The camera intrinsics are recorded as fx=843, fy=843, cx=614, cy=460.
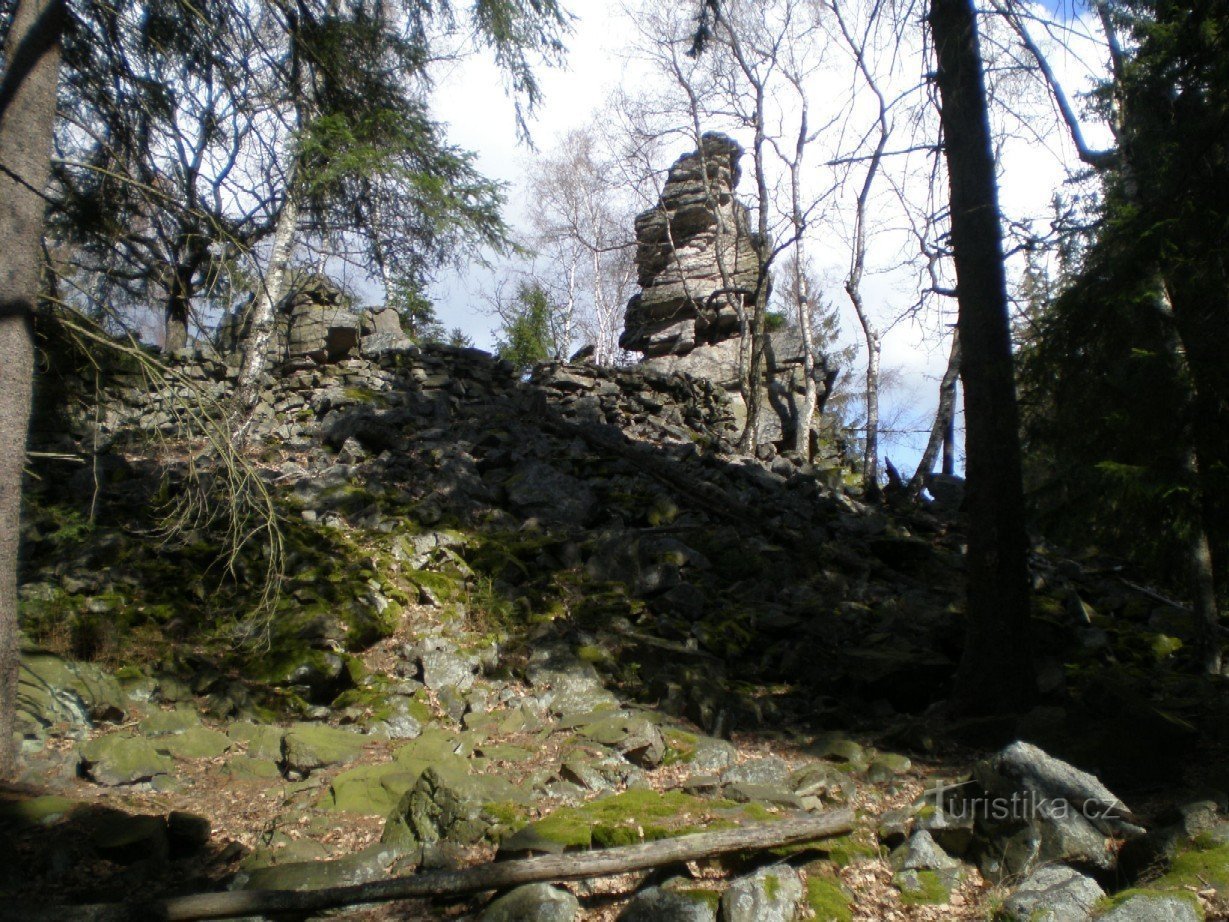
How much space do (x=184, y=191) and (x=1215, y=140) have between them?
27.4ft

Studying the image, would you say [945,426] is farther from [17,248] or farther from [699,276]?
[17,248]

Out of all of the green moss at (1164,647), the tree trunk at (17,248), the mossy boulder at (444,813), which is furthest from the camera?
the green moss at (1164,647)

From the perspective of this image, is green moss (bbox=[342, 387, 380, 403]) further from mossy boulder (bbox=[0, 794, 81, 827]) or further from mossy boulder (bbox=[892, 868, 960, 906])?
mossy boulder (bbox=[892, 868, 960, 906])

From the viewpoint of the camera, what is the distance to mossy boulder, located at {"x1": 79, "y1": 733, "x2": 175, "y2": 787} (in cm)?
505

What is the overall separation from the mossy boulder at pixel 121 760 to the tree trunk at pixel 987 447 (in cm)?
556

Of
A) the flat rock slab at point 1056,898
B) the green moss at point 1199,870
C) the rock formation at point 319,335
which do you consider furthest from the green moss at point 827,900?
the rock formation at point 319,335

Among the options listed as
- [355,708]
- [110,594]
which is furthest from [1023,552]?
[110,594]

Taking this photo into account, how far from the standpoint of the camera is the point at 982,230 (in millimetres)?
6453

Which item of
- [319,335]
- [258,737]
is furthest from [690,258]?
[258,737]

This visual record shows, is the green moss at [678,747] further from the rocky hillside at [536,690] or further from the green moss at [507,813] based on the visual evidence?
the green moss at [507,813]

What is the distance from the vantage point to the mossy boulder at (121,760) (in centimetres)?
505

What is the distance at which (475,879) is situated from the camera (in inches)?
146

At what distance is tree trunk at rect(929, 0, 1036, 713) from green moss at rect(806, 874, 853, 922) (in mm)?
2838

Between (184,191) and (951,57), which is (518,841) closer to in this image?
(184,191)
